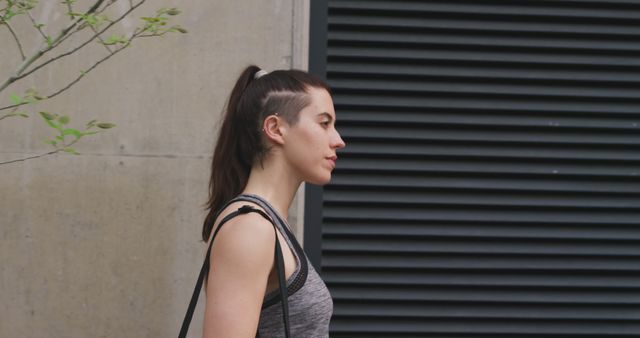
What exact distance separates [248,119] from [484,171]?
2.58m

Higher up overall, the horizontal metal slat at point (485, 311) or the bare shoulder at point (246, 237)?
the bare shoulder at point (246, 237)

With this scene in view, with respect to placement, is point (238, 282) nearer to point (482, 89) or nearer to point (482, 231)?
point (482, 231)

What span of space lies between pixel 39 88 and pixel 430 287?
2.37m

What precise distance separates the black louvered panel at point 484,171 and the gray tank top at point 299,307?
2.42 m

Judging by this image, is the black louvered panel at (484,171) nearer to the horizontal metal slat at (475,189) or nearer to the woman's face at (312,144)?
the horizontal metal slat at (475,189)

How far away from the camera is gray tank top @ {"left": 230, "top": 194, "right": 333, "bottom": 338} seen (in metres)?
2.36

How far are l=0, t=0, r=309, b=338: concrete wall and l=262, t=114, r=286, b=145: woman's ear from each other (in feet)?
6.58

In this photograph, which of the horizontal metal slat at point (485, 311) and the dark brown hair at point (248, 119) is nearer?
the dark brown hair at point (248, 119)

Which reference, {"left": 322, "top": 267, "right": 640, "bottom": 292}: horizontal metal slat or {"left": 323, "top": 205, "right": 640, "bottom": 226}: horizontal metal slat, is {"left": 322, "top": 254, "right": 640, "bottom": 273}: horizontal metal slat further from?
{"left": 323, "top": 205, "right": 640, "bottom": 226}: horizontal metal slat

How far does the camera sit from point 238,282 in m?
2.19

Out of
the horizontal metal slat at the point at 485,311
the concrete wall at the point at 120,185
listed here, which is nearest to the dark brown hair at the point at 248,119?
the concrete wall at the point at 120,185

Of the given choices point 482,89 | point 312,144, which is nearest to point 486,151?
point 482,89

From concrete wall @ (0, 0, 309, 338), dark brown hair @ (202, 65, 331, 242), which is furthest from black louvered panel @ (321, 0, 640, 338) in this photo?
dark brown hair @ (202, 65, 331, 242)

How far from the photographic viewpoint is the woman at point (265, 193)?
86.7 inches
